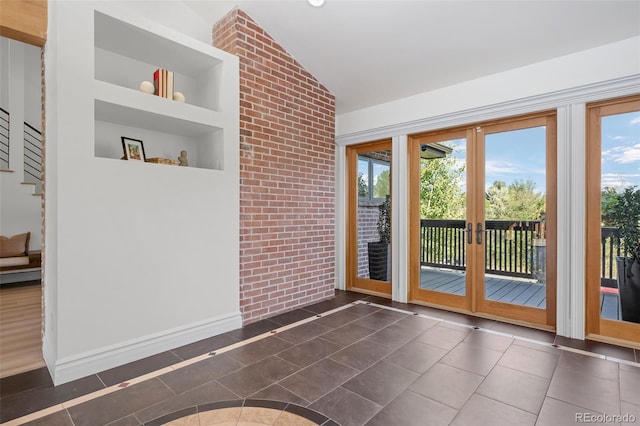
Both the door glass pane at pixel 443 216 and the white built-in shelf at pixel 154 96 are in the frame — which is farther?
the door glass pane at pixel 443 216

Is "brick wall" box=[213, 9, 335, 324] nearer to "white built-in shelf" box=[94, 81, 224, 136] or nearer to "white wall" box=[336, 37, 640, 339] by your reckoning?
"white built-in shelf" box=[94, 81, 224, 136]

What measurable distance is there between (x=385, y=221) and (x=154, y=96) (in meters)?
3.25

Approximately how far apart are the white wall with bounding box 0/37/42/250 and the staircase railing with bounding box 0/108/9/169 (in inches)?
3.4

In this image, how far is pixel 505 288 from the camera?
11.8 feet

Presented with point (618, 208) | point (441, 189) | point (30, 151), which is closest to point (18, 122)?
point (30, 151)

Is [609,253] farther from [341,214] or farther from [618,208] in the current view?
[341,214]

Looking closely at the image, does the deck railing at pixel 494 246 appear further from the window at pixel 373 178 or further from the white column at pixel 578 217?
the window at pixel 373 178

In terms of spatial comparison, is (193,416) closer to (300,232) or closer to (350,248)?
(300,232)

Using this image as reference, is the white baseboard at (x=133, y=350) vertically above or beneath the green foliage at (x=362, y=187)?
beneath

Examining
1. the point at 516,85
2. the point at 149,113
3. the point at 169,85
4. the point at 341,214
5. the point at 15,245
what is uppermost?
the point at 516,85

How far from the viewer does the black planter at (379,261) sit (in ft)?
15.3

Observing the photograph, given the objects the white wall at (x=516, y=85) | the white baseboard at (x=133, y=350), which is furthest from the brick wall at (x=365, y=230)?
the white baseboard at (x=133, y=350)

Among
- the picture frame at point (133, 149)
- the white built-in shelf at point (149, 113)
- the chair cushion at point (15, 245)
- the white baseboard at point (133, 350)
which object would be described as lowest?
the white baseboard at point (133, 350)

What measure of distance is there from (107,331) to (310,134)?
304 cm
